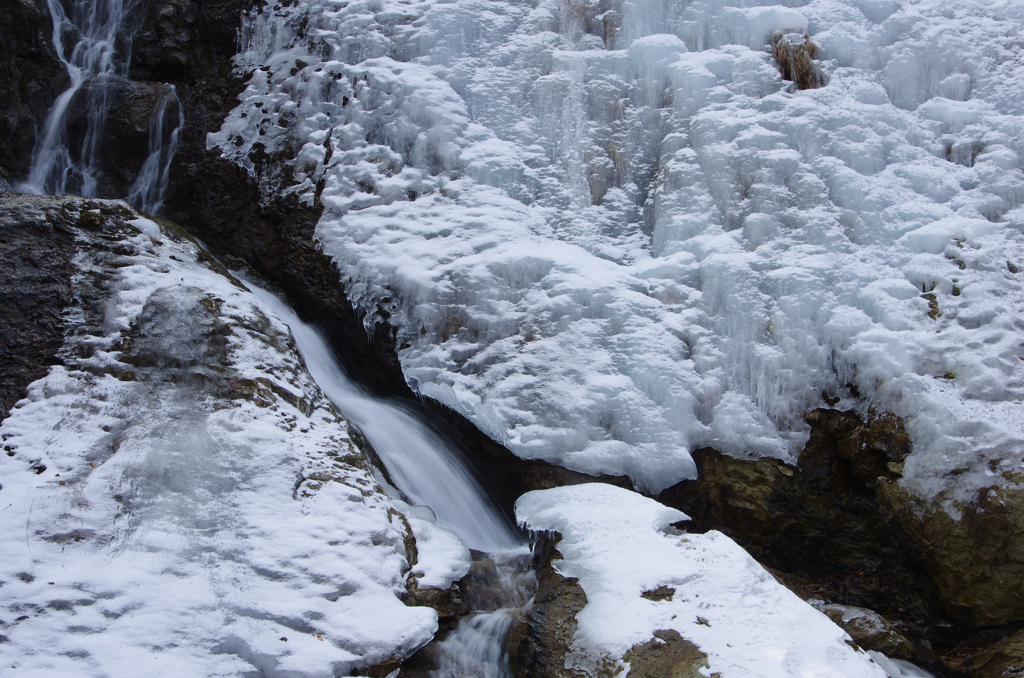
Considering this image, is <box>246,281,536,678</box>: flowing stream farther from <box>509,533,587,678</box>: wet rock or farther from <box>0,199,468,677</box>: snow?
<box>0,199,468,677</box>: snow

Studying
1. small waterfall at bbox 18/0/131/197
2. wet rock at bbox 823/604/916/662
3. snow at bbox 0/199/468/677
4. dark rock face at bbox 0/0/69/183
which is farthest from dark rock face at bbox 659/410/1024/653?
dark rock face at bbox 0/0/69/183

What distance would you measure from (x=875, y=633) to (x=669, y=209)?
11.4 feet

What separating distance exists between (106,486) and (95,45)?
5.53m

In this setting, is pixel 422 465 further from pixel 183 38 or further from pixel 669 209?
pixel 183 38

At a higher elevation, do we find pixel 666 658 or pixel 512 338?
pixel 512 338

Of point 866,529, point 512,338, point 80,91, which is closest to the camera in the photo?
point 866,529

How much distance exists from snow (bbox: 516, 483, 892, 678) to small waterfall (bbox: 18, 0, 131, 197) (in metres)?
5.47

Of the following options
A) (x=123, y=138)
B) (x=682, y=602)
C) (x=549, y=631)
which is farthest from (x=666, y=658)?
(x=123, y=138)

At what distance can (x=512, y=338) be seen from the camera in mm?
5188

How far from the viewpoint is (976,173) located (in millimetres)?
5203

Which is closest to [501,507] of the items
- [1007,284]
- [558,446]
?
[558,446]

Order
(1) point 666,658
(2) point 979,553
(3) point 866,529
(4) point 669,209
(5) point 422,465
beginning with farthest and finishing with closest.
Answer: (4) point 669,209 → (5) point 422,465 → (3) point 866,529 → (2) point 979,553 → (1) point 666,658

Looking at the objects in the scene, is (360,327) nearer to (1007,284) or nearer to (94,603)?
(94,603)

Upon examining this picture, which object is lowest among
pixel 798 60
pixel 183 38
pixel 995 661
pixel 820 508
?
pixel 995 661
